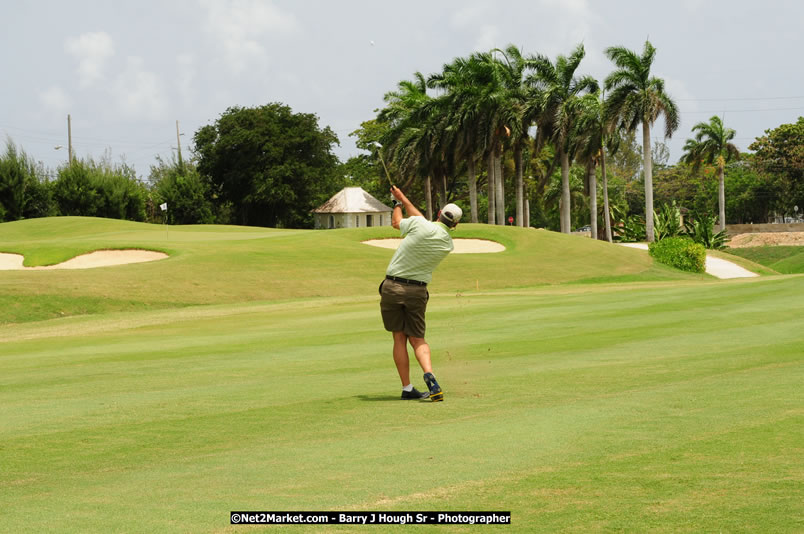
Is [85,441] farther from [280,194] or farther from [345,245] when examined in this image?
[280,194]

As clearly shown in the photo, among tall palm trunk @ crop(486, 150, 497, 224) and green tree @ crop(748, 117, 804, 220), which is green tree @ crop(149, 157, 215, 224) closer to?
tall palm trunk @ crop(486, 150, 497, 224)

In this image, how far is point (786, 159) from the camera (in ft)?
404

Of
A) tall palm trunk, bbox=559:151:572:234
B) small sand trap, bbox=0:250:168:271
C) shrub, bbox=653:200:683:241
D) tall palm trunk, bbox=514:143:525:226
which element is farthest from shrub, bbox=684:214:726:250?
small sand trap, bbox=0:250:168:271

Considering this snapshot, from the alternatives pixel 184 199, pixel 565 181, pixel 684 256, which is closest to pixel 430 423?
pixel 684 256

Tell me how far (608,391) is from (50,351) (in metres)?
13.3

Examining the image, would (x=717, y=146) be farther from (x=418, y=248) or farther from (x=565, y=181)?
(x=418, y=248)

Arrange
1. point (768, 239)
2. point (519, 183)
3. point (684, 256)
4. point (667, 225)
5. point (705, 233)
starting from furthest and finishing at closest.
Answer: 1. point (768, 239)
2. point (519, 183)
3. point (667, 225)
4. point (705, 233)
5. point (684, 256)

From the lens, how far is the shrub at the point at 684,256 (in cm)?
5800

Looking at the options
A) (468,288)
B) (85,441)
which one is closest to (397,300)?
(85,441)

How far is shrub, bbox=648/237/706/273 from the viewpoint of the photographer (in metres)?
58.0

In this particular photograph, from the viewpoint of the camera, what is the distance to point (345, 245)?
52812mm

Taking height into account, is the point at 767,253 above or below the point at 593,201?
below

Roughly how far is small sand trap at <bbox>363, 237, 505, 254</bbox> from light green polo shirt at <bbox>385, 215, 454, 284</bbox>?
145ft

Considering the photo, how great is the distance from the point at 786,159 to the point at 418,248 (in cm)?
12447
